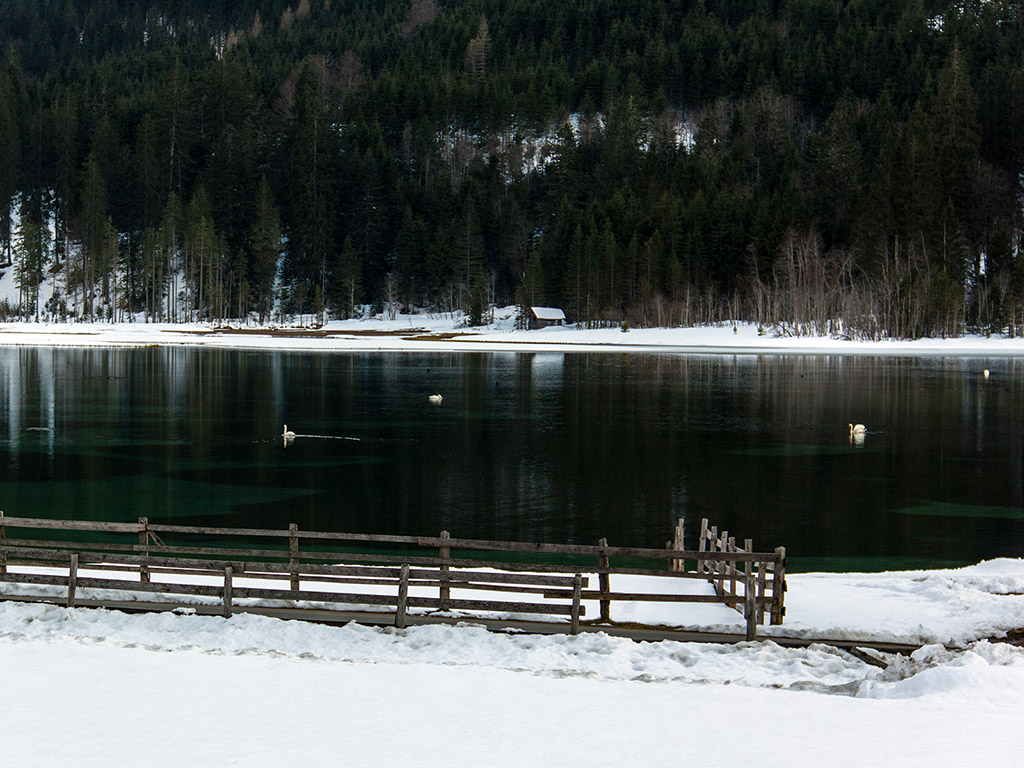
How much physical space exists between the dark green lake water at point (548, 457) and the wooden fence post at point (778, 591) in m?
6.61

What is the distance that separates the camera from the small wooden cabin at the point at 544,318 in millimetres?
131750

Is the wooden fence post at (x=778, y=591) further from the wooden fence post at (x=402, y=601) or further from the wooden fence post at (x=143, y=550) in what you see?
the wooden fence post at (x=143, y=550)

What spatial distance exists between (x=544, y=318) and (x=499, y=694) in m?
119

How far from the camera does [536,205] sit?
16325 centimetres

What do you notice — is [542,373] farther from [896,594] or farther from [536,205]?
[536,205]

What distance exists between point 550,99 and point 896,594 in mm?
165694

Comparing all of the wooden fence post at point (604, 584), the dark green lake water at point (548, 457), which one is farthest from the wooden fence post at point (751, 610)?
the dark green lake water at point (548, 457)

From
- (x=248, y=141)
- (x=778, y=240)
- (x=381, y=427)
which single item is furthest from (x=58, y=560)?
(x=248, y=141)

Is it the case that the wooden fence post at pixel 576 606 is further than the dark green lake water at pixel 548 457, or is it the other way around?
the dark green lake water at pixel 548 457

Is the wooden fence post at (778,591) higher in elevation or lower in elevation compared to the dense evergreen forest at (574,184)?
lower

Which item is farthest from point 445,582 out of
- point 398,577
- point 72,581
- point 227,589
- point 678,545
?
point 72,581

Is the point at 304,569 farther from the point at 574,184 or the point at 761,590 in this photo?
the point at 574,184

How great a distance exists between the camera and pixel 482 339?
121188 mm

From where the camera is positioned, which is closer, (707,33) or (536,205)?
(536,205)
